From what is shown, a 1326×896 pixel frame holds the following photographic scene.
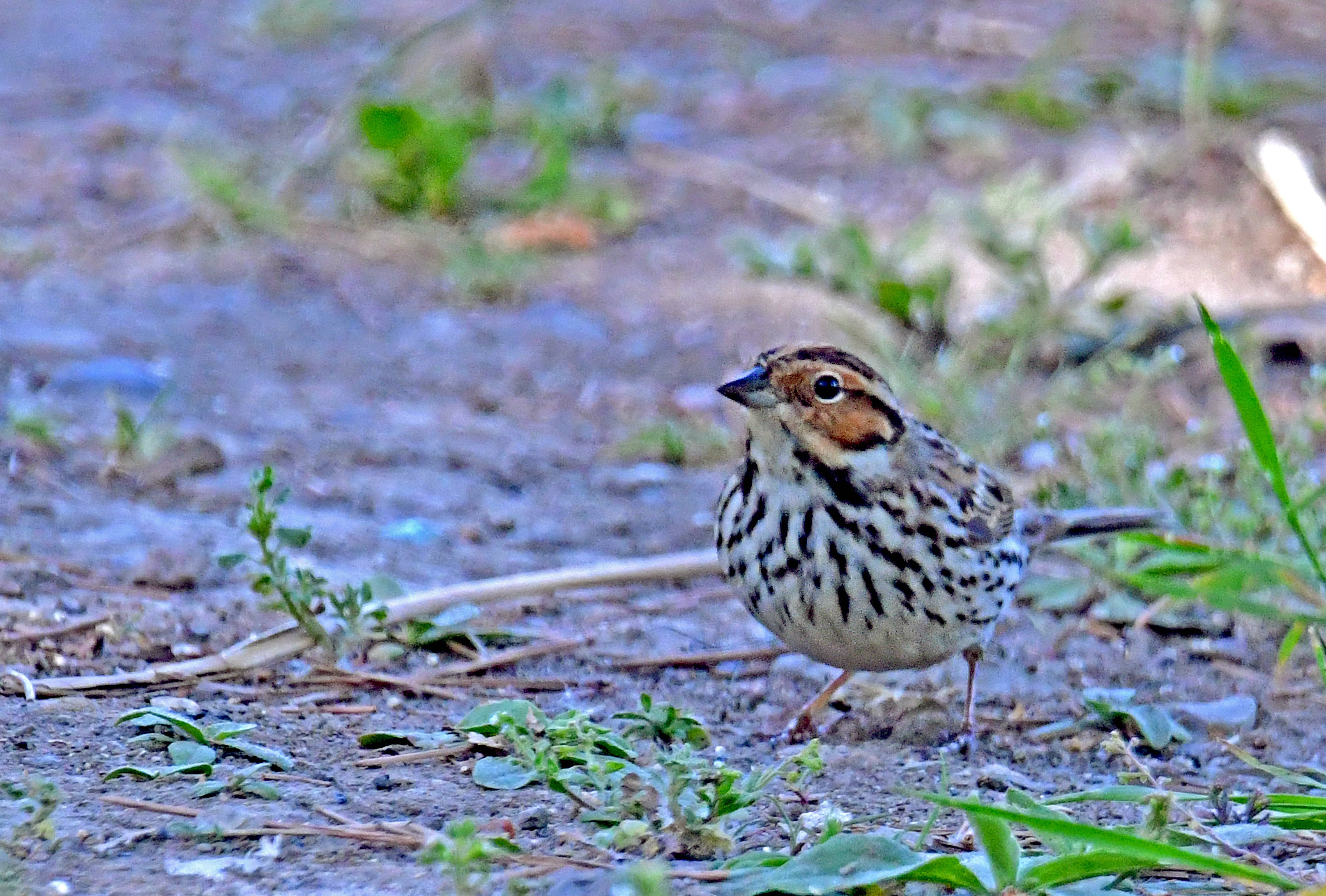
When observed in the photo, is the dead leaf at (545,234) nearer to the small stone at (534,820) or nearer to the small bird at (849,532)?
the small bird at (849,532)

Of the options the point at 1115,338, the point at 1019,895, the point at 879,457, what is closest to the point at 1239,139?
the point at 1115,338

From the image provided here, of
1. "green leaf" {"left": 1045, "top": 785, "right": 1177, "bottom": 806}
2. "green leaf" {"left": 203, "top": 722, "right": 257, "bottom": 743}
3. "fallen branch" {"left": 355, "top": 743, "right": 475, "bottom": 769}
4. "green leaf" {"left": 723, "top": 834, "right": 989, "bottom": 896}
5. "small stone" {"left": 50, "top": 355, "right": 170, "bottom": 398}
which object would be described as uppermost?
"small stone" {"left": 50, "top": 355, "right": 170, "bottom": 398}

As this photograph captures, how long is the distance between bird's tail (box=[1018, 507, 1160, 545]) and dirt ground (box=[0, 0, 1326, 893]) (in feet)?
0.80

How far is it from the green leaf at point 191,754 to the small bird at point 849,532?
117 centimetres

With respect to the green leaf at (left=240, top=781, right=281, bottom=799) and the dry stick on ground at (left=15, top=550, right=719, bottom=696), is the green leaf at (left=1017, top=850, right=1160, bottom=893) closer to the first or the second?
the green leaf at (left=240, top=781, right=281, bottom=799)

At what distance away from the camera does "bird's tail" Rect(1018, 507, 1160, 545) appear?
15.4 ft

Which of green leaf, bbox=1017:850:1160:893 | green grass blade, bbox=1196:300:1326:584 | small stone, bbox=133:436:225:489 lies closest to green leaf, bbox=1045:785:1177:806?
green leaf, bbox=1017:850:1160:893

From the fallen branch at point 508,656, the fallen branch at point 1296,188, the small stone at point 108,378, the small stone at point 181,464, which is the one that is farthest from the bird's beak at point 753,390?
the fallen branch at point 1296,188

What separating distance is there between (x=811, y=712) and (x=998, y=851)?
147 centimetres

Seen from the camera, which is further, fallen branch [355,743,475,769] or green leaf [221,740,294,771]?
fallen branch [355,743,475,769]

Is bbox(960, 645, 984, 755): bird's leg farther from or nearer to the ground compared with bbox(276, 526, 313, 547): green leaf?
nearer to the ground

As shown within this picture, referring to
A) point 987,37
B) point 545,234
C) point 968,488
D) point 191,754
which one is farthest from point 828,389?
point 987,37

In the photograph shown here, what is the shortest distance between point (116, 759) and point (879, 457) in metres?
1.68

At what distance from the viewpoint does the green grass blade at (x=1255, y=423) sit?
3.53m
